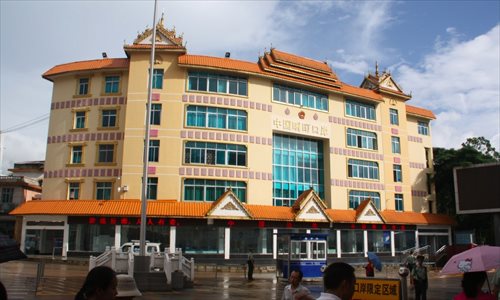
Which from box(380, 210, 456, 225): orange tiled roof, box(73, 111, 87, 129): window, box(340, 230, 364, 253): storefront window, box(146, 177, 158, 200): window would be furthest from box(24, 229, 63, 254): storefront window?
box(380, 210, 456, 225): orange tiled roof

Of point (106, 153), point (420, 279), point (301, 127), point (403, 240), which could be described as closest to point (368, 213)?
point (403, 240)

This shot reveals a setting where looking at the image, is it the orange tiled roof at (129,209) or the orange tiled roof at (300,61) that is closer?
the orange tiled roof at (129,209)

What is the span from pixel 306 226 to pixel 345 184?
648 centimetres

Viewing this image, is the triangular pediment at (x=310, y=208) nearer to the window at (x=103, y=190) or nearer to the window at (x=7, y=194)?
the window at (x=103, y=190)

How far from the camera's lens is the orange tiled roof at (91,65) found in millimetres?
37250

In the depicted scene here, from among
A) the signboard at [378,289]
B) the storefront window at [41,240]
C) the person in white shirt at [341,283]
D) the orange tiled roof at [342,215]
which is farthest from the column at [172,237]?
the person in white shirt at [341,283]

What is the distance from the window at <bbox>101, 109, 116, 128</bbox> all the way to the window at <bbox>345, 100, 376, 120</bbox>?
2121 centimetres

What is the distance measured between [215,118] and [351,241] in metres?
16.8

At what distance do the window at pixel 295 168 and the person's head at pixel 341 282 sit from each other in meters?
34.8

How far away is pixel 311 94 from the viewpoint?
136 feet

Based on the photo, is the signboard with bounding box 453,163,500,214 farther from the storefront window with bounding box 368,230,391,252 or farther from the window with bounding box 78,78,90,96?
the window with bounding box 78,78,90,96

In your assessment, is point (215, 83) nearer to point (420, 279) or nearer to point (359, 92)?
point (359, 92)

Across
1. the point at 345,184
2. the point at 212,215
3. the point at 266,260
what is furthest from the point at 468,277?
the point at 345,184

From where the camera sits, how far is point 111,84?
37781 mm
